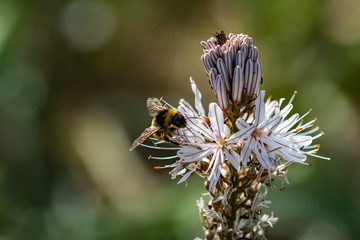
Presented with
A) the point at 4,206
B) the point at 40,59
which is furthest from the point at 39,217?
the point at 40,59

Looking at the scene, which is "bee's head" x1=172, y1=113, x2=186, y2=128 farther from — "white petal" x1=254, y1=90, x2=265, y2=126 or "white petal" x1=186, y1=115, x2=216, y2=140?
"white petal" x1=254, y1=90, x2=265, y2=126

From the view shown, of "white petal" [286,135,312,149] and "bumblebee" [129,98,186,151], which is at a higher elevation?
"bumblebee" [129,98,186,151]

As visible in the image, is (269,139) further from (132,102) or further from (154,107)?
(132,102)

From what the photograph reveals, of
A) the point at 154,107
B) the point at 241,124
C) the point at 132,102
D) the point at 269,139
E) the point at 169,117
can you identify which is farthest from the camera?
the point at 132,102

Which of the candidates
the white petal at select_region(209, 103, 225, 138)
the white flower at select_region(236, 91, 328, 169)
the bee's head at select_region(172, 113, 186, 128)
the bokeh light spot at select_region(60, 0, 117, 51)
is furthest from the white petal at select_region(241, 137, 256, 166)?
the bokeh light spot at select_region(60, 0, 117, 51)

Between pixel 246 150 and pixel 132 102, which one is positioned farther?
pixel 132 102

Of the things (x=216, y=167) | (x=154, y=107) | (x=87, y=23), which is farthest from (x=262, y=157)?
(x=87, y=23)
